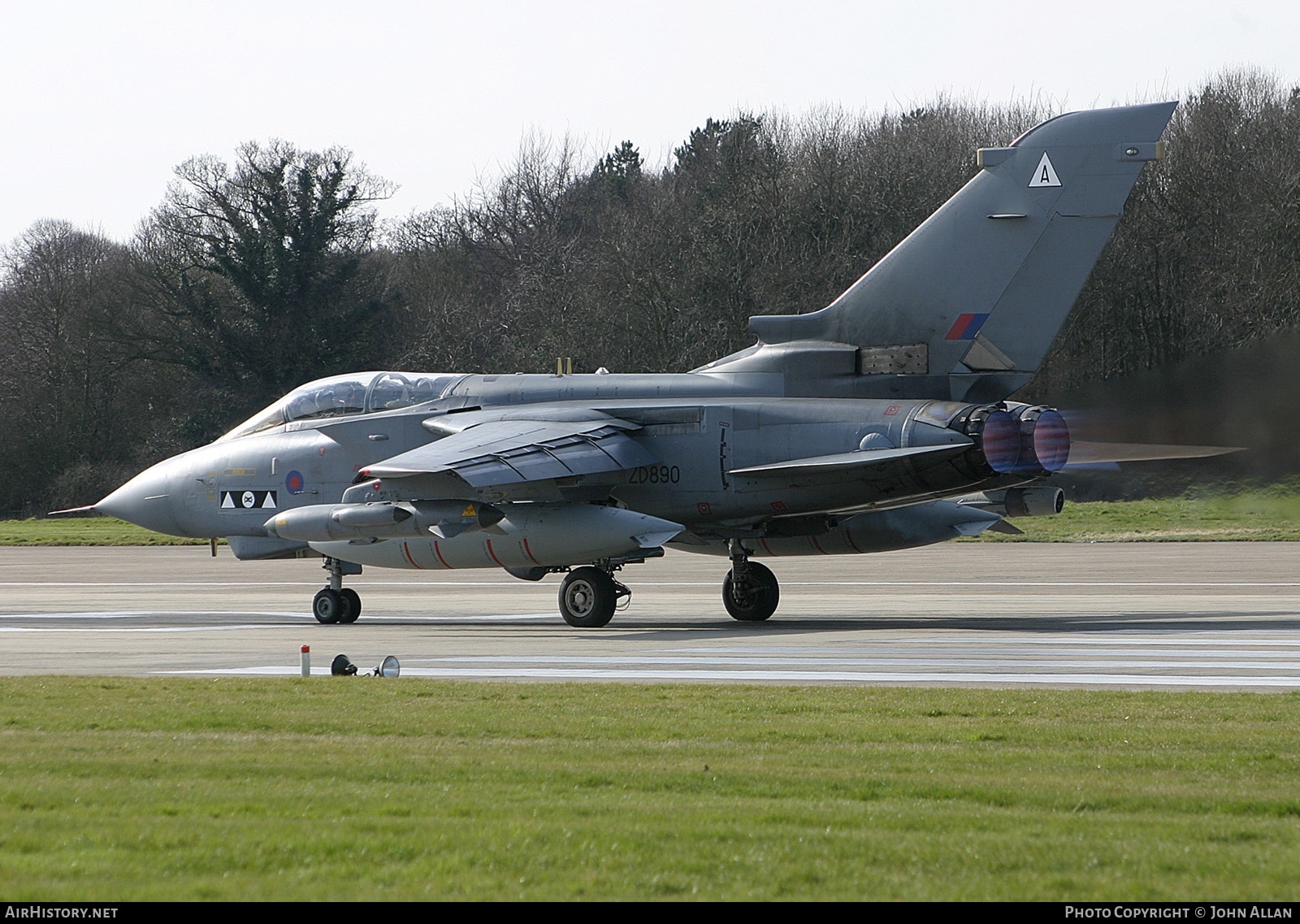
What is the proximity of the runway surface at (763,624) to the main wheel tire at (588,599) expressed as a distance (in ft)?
1.05

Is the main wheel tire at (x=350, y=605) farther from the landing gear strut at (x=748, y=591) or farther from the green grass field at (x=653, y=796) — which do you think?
the green grass field at (x=653, y=796)

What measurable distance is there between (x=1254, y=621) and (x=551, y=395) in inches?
380

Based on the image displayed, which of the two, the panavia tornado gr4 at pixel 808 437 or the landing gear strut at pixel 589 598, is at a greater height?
the panavia tornado gr4 at pixel 808 437

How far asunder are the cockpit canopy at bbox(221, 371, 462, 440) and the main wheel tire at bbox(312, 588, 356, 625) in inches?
110

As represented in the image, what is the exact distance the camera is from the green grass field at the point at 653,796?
5.30m

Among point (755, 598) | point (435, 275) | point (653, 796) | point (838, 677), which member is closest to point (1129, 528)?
point (755, 598)

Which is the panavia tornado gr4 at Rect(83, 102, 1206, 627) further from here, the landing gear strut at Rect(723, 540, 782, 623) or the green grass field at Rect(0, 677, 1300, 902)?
the green grass field at Rect(0, 677, 1300, 902)

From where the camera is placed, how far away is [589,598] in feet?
61.7

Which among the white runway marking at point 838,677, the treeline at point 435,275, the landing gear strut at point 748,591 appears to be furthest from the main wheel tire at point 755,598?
the treeline at point 435,275

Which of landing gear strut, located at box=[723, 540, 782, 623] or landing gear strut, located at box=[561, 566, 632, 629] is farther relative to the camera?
landing gear strut, located at box=[723, 540, 782, 623]

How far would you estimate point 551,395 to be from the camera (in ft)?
66.9

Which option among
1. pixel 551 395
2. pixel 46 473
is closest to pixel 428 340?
pixel 46 473

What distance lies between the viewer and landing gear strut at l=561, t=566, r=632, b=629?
18.8 m

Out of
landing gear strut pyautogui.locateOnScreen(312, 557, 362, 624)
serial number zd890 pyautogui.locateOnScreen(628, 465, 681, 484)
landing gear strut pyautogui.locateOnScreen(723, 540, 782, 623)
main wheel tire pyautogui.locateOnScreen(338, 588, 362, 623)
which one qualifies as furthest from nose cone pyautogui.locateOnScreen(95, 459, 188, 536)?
landing gear strut pyautogui.locateOnScreen(723, 540, 782, 623)
